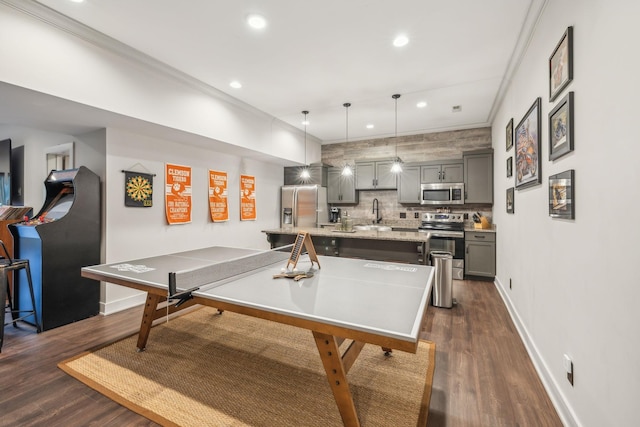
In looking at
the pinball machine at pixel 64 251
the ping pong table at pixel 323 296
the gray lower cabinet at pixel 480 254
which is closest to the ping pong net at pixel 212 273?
the ping pong table at pixel 323 296

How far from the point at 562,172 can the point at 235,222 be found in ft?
15.2

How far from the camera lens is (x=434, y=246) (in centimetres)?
529

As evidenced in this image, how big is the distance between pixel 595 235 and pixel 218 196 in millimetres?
4637

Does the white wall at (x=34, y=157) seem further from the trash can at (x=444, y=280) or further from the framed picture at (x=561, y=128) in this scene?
the framed picture at (x=561, y=128)

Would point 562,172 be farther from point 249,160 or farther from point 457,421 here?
point 249,160

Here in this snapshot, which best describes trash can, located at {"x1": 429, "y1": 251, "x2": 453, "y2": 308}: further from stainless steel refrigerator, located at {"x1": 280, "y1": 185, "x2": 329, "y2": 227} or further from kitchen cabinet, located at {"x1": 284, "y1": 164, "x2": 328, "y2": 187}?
kitchen cabinet, located at {"x1": 284, "y1": 164, "x2": 328, "y2": 187}

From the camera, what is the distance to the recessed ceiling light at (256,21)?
8.21 ft

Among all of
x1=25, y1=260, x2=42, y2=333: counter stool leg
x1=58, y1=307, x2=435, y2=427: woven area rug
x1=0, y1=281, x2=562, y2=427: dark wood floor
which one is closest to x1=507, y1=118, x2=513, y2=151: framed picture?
x1=0, y1=281, x2=562, y2=427: dark wood floor

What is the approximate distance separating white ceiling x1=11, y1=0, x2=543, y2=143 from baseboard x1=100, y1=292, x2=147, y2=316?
9.47 feet

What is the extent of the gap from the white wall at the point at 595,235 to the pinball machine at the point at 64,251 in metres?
4.34

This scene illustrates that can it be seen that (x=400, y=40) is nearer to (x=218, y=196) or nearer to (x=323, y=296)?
(x=323, y=296)

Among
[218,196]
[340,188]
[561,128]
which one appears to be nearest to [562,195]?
[561,128]

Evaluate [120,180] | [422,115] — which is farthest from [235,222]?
[422,115]

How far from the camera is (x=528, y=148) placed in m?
2.63
